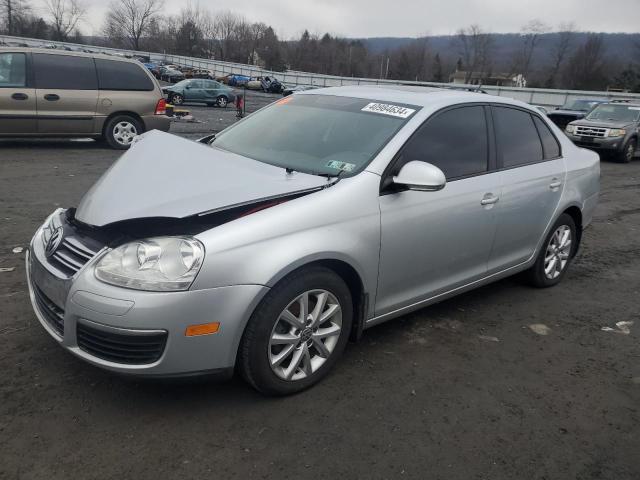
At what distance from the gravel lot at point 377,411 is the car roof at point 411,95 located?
1.59 meters

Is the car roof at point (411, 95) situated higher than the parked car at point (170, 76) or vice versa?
the car roof at point (411, 95)

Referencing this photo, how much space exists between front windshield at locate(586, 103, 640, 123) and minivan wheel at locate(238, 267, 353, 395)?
15.4 meters

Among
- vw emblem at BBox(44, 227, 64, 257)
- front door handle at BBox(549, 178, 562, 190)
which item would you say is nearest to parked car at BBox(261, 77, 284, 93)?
front door handle at BBox(549, 178, 562, 190)

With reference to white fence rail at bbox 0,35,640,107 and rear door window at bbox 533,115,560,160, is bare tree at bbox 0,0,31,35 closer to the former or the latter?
white fence rail at bbox 0,35,640,107

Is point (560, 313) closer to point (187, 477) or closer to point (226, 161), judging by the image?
point (226, 161)

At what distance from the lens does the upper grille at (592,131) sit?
14974 millimetres

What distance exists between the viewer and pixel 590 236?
6.98 meters

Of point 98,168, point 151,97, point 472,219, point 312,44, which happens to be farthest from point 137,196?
point 312,44

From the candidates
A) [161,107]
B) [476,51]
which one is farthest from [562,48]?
[161,107]

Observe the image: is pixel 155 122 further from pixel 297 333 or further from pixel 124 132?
pixel 297 333

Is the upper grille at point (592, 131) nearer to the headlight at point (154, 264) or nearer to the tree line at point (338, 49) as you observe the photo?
the headlight at point (154, 264)

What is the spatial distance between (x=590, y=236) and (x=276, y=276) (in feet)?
18.5

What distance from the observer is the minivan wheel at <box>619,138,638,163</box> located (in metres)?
15.0

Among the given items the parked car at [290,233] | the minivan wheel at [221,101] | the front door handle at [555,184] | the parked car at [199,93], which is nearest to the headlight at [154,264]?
the parked car at [290,233]
